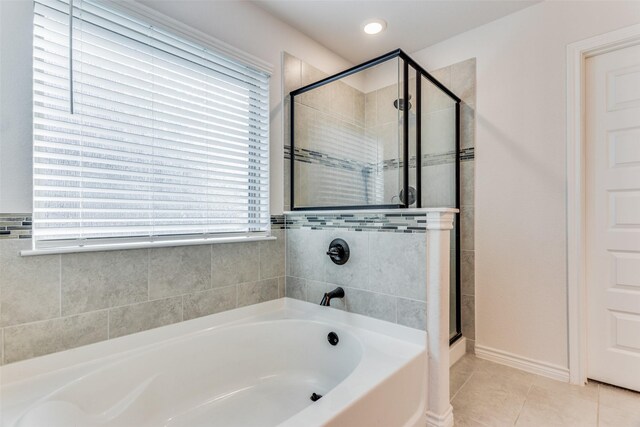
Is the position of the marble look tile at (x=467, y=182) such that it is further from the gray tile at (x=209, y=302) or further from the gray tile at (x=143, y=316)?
the gray tile at (x=143, y=316)

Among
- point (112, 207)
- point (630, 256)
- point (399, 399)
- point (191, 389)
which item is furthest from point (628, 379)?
point (112, 207)

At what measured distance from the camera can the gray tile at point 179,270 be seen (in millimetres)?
1618

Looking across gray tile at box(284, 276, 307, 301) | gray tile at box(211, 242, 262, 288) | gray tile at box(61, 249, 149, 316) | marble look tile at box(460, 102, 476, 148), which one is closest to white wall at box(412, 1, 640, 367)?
marble look tile at box(460, 102, 476, 148)

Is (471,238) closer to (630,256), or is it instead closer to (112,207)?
(630,256)

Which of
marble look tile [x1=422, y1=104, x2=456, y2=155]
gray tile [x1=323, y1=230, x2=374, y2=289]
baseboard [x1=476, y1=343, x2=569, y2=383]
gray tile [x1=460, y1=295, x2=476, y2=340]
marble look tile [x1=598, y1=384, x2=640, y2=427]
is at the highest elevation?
marble look tile [x1=422, y1=104, x2=456, y2=155]

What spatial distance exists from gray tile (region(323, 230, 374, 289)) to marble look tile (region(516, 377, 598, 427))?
41.6 inches

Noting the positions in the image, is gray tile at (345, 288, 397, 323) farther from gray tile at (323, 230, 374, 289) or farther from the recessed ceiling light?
the recessed ceiling light

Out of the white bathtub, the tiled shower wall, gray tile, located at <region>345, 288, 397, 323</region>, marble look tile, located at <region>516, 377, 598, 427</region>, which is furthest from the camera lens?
the tiled shower wall

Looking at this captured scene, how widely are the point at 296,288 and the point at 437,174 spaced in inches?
49.9

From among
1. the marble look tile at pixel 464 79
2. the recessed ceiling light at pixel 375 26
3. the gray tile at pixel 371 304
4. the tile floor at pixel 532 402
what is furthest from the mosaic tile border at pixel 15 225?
the marble look tile at pixel 464 79

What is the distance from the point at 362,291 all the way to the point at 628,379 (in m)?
1.64

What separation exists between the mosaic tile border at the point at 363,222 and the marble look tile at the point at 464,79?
1.35 m

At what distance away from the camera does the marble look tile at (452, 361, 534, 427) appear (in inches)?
65.2

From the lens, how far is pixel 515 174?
218cm
